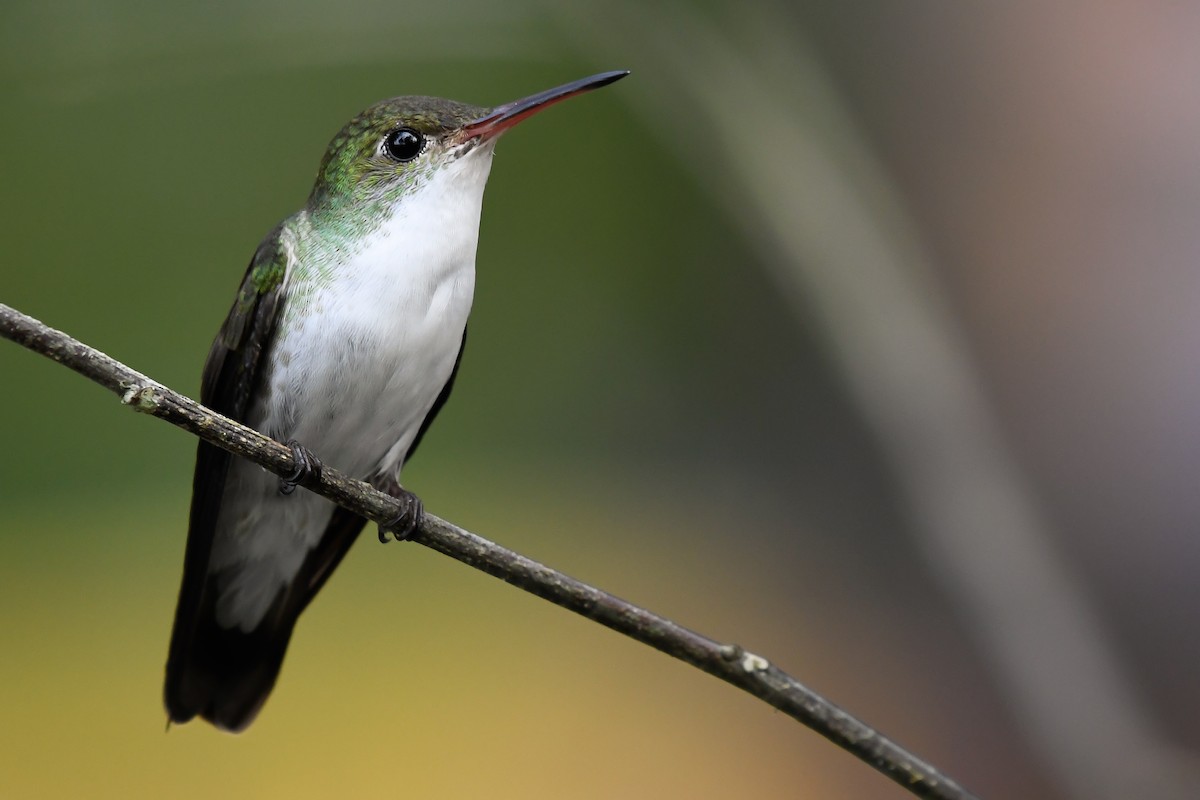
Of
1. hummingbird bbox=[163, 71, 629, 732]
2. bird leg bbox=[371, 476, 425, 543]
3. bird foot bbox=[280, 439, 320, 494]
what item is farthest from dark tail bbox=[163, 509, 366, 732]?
bird foot bbox=[280, 439, 320, 494]

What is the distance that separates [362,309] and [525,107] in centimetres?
40

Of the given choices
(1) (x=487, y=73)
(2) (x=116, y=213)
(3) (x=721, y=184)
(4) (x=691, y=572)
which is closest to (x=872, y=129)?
(3) (x=721, y=184)

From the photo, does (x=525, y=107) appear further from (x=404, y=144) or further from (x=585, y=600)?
(x=585, y=600)

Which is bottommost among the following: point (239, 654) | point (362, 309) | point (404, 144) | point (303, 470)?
point (239, 654)

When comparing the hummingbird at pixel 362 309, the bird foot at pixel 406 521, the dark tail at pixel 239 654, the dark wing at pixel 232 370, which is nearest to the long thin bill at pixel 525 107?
the hummingbird at pixel 362 309

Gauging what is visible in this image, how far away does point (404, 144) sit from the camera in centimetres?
187

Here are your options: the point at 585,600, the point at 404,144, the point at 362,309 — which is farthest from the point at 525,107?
the point at 585,600

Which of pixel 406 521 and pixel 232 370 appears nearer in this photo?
pixel 406 521

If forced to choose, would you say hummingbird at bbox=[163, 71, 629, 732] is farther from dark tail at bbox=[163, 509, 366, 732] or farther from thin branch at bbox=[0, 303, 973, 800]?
thin branch at bbox=[0, 303, 973, 800]

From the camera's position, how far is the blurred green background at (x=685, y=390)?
2.97 meters

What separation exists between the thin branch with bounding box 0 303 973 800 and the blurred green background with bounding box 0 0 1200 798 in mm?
1739

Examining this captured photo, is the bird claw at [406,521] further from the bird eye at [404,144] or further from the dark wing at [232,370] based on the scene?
the bird eye at [404,144]

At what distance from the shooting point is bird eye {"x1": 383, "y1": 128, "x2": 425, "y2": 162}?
1861 mm

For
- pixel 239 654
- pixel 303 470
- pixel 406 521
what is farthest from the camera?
pixel 239 654
